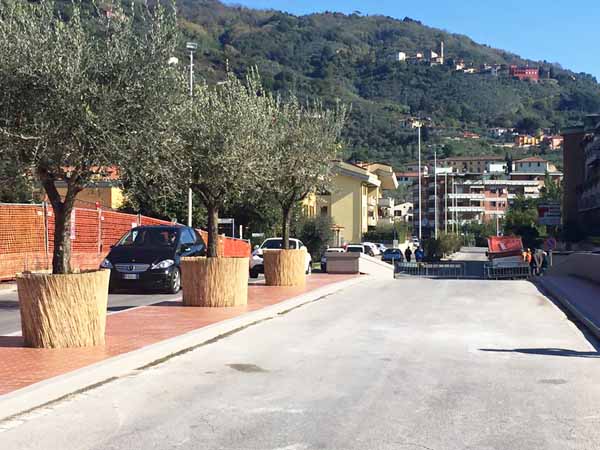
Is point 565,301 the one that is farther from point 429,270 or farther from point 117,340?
point 429,270

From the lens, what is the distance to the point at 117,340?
436 inches

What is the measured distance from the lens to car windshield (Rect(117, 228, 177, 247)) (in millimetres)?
20578

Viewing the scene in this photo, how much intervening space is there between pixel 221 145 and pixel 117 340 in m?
5.55

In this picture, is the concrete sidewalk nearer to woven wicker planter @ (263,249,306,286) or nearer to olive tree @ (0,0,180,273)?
woven wicker planter @ (263,249,306,286)

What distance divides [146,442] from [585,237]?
69.0 m

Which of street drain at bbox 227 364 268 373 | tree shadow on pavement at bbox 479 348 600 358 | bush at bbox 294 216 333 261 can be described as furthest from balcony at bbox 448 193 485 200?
street drain at bbox 227 364 268 373

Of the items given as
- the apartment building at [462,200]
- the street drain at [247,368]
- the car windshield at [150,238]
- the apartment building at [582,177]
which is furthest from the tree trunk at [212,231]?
the apartment building at [462,200]

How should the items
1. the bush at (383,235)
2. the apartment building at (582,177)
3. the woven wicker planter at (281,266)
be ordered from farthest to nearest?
the bush at (383,235) < the apartment building at (582,177) < the woven wicker planter at (281,266)

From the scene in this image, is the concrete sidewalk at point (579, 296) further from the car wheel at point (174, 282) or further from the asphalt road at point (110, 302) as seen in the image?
the car wheel at point (174, 282)

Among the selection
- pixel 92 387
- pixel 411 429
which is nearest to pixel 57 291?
pixel 92 387

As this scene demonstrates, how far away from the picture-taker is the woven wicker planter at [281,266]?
22297 millimetres

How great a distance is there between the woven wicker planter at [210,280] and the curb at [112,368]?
96cm

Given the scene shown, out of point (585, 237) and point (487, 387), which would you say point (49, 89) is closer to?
point (487, 387)

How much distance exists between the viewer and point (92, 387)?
8609 millimetres
